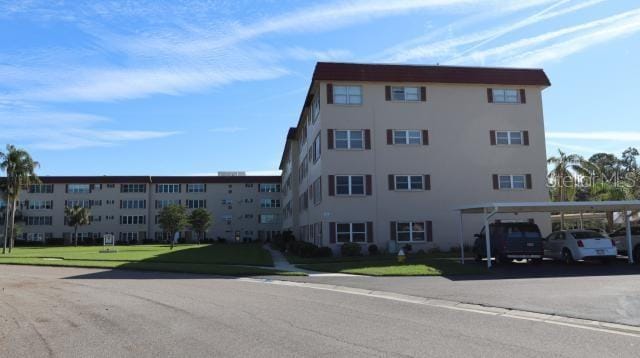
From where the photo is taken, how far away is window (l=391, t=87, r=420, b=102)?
112 feet

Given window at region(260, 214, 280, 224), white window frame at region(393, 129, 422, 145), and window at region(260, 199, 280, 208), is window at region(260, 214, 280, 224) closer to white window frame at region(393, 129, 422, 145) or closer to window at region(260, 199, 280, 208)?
window at region(260, 199, 280, 208)

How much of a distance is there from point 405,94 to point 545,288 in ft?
68.4

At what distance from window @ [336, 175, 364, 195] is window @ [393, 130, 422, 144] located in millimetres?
3310

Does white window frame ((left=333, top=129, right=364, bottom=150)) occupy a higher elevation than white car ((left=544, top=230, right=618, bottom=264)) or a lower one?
higher

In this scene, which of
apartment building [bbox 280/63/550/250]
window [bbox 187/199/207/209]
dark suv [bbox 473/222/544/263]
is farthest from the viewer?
window [bbox 187/199/207/209]

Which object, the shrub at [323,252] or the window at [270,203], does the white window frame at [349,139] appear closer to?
the shrub at [323,252]

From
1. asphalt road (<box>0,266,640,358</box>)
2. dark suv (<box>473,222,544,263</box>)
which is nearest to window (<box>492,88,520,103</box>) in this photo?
dark suv (<box>473,222,544,263</box>)

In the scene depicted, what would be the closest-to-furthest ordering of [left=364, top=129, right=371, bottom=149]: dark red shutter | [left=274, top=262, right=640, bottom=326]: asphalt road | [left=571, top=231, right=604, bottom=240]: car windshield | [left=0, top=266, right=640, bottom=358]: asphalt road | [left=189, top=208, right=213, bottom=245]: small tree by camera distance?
[left=0, top=266, right=640, bottom=358]: asphalt road < [left=274, top=262, right=640, bottom=326]: asphalt road < [left=571, top=231, right=604, bottom=240]: car windshield < [left=364, top=129, right=371, bottom=149]: dark red shutter < [left=189, top=208, right=213, bottom=245]: small tree

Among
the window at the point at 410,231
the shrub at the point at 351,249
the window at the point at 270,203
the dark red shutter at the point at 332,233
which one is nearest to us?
the shrub at the point at 351,249

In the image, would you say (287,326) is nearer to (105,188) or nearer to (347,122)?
(347,122)

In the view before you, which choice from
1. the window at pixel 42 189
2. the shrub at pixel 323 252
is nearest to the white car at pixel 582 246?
the shrub at pixel 323 252

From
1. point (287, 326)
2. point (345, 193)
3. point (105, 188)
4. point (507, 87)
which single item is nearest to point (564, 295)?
point (287, 326)

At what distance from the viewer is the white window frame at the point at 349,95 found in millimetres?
33156

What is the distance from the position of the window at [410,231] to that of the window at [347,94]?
25.7 ft
